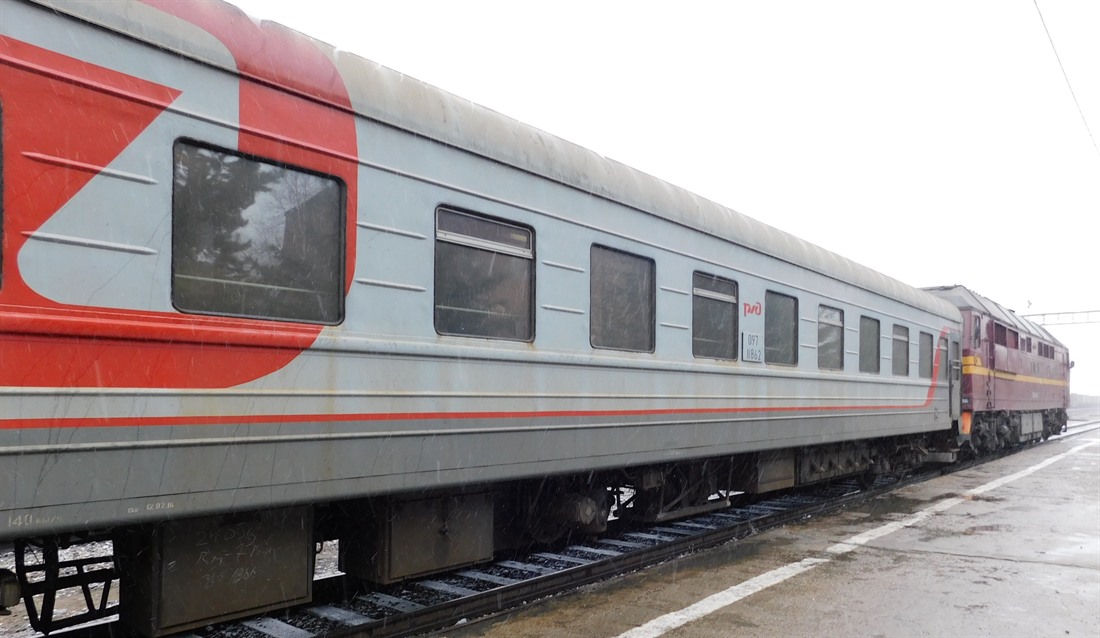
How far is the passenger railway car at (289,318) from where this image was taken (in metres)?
3.23

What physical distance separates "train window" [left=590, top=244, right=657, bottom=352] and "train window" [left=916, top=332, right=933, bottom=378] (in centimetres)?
753

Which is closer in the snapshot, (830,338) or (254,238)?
(254,238)

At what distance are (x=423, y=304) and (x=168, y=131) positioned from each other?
1.62 meters

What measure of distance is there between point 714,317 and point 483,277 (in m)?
3.00

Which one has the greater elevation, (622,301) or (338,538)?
(622,301)

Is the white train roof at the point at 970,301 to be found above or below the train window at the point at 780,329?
above

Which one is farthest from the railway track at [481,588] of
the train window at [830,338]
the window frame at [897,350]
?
the window frame at [897,350]

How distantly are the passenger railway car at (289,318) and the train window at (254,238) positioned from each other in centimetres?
1

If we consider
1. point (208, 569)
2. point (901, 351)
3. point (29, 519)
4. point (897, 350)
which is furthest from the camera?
point (901, 351)

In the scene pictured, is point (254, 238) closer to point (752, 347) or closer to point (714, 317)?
point (714, 317)

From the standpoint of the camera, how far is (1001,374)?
57.5 ft

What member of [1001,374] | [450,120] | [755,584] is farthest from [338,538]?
[1001,374]

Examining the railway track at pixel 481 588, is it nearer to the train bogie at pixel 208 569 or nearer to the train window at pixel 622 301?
the train bogie at pixel 208 569

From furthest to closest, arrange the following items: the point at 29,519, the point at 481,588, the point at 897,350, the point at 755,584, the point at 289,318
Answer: the point at 897,350
the point at 755,584
the point at 481,588
the point at 289,318
the point at 29,519
